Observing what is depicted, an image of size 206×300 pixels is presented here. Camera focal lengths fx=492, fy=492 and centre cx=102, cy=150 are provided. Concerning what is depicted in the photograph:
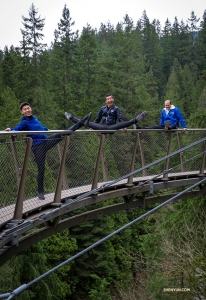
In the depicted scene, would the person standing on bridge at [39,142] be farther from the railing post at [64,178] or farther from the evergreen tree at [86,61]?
the evergreen tree at [86,61]

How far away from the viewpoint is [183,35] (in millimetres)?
90625

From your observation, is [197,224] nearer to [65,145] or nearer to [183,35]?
[65,145]

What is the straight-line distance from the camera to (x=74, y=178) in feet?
26.0

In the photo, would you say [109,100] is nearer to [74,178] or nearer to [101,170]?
[101,170]

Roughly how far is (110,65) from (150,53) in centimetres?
4615

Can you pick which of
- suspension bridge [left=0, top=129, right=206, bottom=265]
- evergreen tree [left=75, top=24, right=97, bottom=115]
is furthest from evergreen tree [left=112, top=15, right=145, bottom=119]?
suspension bridge [left=0, top=129, right=206, bottom=265]

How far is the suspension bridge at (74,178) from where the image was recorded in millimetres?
5961

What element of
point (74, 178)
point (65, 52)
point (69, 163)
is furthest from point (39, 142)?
point (65, 52)

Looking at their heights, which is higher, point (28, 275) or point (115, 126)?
point (115, 126)

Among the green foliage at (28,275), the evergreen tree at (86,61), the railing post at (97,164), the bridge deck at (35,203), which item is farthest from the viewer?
the evergreen tree at (86,61)

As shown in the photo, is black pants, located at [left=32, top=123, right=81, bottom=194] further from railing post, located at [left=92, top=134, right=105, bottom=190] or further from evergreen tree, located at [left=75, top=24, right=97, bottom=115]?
evergreen tree, located at [left=75, top=24, right=97, bottom=115]

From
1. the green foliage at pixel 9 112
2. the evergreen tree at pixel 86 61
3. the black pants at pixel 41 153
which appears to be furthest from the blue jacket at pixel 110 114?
the evergreen tree at pixel 86 61

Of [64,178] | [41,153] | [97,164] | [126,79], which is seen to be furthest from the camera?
[126,79]

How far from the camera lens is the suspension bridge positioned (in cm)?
596
